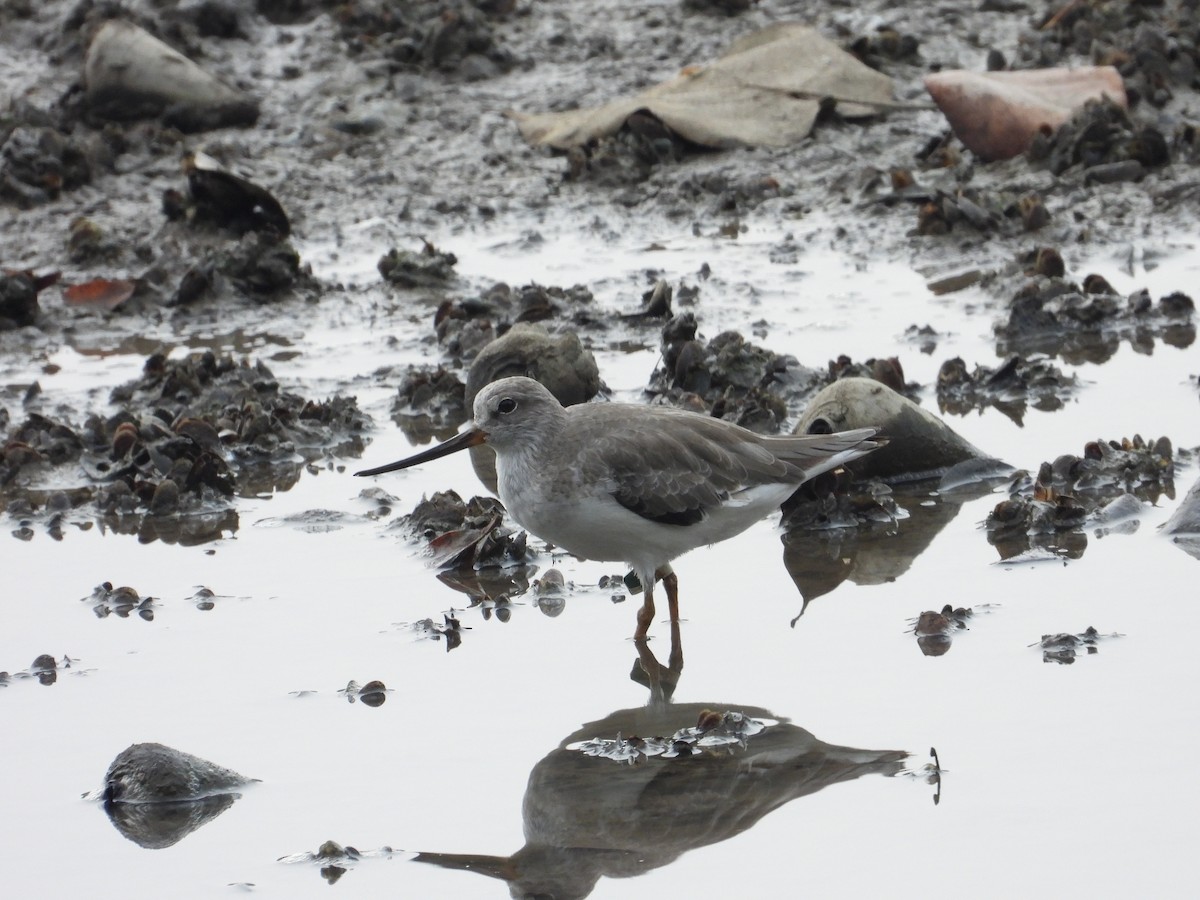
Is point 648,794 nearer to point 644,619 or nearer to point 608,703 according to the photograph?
point 608,703

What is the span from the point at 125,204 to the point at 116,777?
8.90m

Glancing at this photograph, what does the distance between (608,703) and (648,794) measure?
73 cm

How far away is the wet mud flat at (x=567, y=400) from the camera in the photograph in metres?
5.33

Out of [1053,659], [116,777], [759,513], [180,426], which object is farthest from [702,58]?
[116,777]

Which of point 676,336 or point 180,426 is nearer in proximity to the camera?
point 180,426

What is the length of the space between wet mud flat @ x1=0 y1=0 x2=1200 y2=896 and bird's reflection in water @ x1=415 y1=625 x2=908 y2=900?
0.7 inches

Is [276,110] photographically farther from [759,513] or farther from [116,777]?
[116,777]

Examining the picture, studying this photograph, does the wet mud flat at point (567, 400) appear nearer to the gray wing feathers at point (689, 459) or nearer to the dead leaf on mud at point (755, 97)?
the dead leaf on mud at point (755, 97)

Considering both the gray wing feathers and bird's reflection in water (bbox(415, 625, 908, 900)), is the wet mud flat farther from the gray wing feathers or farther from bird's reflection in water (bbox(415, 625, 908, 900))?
the gray wing feathers

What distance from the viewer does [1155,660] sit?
5.95 metres

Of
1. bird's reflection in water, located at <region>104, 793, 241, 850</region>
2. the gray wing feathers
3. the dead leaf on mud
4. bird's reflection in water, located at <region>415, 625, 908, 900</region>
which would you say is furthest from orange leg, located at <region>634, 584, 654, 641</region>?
the dead leaf on mud

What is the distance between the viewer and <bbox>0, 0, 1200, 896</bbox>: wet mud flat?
5332mm

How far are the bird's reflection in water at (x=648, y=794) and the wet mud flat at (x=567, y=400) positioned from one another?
0.06ft

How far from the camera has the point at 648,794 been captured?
18.0ft
